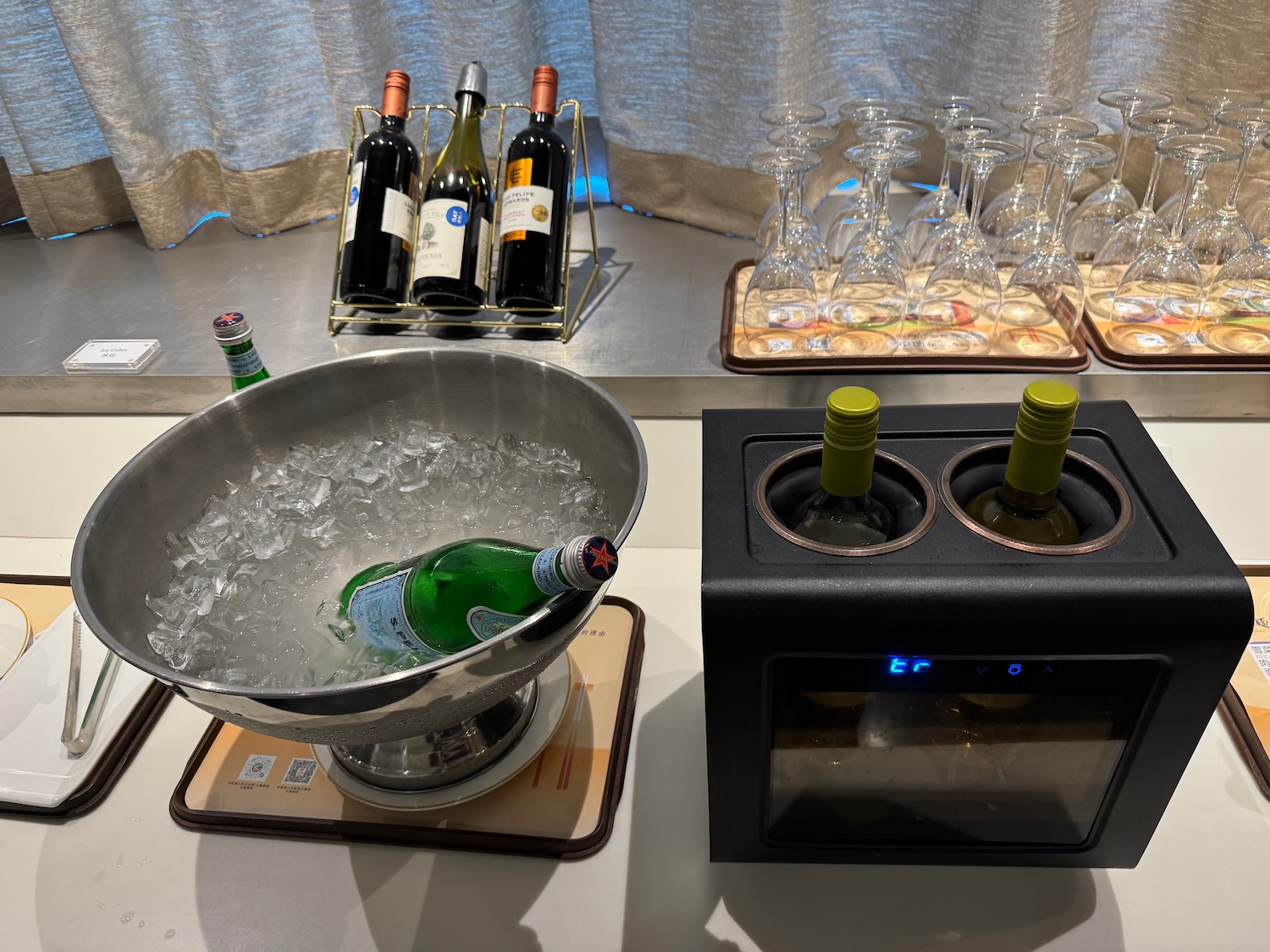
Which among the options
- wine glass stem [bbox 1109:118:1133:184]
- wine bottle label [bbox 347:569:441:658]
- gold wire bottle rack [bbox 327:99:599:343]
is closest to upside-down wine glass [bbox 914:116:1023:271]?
wine glass stem [bbox 1109:118:1133:184]

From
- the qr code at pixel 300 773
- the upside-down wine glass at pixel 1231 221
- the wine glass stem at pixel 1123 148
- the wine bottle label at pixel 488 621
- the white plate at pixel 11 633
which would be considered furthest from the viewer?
the wine glass stem at pixel 1123 148

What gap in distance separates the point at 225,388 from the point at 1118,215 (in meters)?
1.30

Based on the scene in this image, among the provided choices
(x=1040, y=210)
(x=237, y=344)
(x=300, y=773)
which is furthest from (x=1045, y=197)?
(x=300, y=773)

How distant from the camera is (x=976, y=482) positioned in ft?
1.82

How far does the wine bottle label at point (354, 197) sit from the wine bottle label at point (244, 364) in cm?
42

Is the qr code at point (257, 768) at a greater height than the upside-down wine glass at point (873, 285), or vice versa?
the upside-down wine glass at point (873, 285)

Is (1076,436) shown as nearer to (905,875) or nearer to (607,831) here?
(905,875)

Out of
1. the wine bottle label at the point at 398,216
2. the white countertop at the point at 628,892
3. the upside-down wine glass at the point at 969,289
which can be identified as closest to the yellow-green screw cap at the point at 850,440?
the white countertop at the point at 628,892

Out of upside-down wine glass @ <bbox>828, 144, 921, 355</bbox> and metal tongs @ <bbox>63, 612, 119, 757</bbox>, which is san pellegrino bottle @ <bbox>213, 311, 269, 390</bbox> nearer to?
metal tongs @ <bbox>63, 612, 119, 757</bbox>

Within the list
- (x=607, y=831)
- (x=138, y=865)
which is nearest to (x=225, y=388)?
(x=138, y=865)

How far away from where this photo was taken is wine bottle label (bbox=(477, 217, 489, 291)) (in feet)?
4.15

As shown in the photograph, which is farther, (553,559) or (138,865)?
(138,865)

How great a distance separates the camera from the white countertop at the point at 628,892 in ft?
2.03

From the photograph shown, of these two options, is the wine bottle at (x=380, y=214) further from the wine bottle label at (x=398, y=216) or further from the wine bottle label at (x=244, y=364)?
the wine bottle label at (x=244, y=364)
